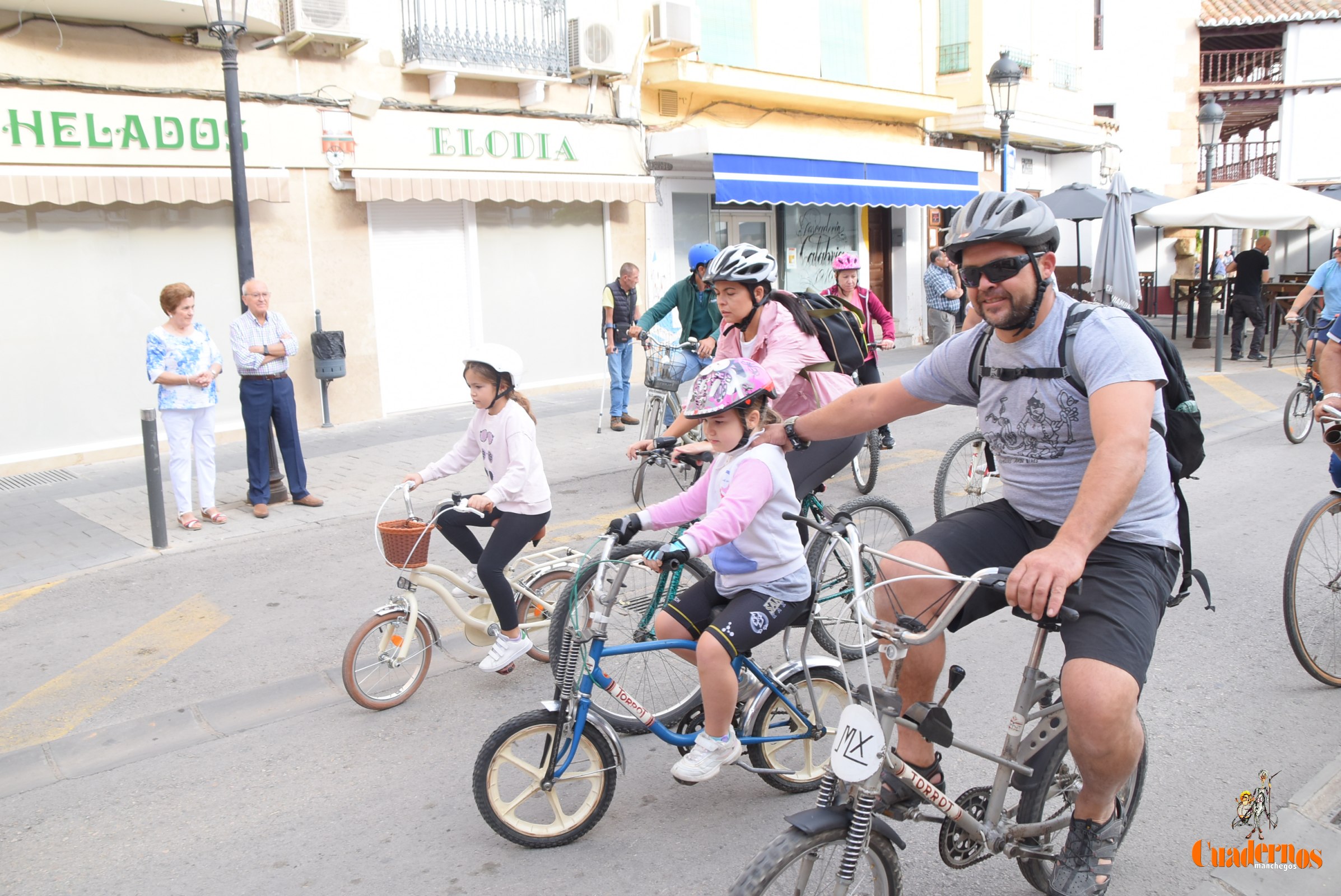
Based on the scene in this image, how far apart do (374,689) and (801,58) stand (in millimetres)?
15131

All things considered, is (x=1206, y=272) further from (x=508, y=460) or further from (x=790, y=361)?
(x=508, y=460)

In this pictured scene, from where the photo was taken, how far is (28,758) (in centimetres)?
454

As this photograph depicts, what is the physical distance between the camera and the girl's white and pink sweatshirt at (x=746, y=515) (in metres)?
3.57

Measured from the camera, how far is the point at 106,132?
416 inches

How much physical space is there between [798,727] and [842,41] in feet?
54.9

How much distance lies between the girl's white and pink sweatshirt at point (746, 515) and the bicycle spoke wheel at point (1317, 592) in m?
2.33

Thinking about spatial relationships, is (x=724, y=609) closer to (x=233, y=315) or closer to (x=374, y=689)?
(x=374, y=689)

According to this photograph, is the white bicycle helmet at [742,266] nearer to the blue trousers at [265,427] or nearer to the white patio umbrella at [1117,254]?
the blue trousers at [265,427]

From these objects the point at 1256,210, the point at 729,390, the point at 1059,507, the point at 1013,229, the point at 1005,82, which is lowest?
the point at 1059,507

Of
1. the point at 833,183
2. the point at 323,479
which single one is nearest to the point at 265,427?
the point at 323,479

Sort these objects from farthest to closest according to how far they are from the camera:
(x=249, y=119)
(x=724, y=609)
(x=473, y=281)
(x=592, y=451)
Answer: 1. (x=473, y=281)
2. (x=249, y=119)
3. (x=592, y=451)
4. (x=724, y=609)

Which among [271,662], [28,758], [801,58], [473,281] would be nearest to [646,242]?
[473,281]

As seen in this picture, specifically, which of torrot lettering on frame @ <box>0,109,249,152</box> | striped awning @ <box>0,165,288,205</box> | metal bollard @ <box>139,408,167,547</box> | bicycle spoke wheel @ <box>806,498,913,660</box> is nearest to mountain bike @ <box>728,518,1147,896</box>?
bicycle spoke wheel @ <box>806,498,913,660</box>

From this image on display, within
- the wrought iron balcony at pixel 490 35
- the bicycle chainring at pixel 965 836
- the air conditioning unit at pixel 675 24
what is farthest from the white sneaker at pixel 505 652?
the air conditioning unit at pixel 675 24
